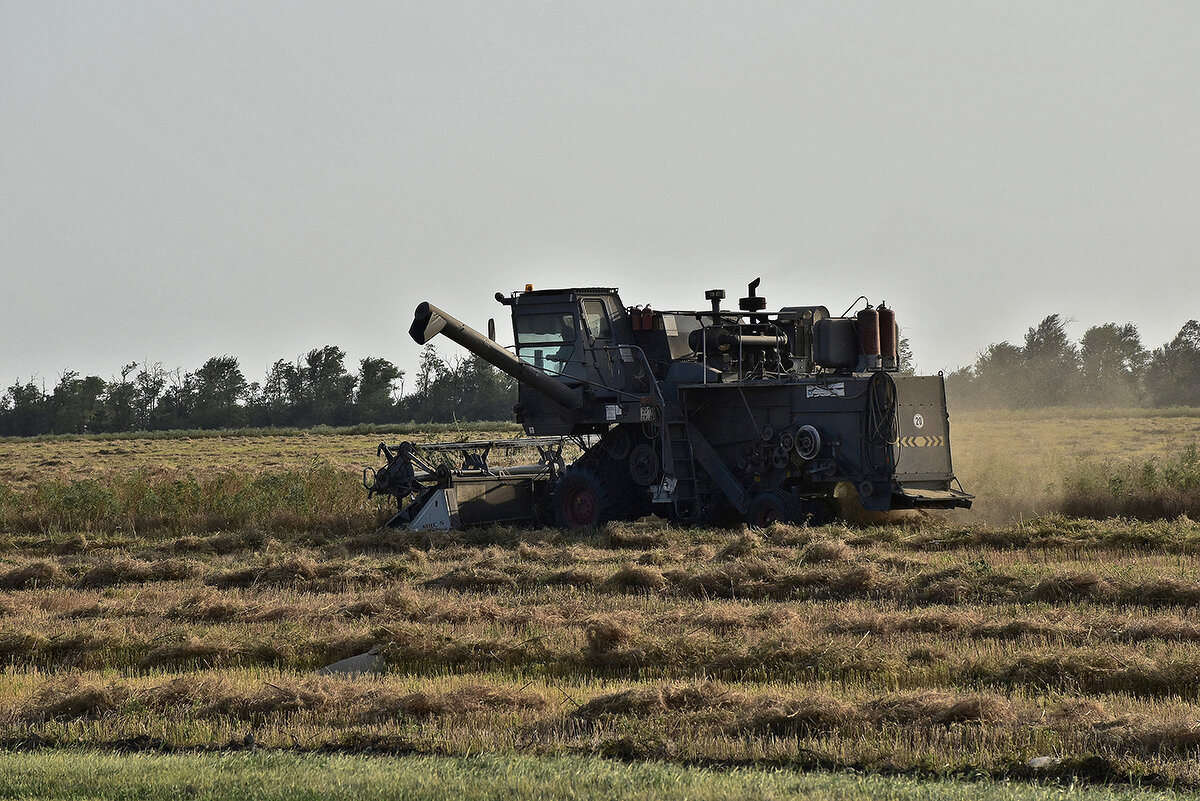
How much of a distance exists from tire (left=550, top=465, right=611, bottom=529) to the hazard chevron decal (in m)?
4.33

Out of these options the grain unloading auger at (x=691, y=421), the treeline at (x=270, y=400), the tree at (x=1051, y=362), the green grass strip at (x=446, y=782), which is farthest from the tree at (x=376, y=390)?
the green grass strip at (x=446, y=782)

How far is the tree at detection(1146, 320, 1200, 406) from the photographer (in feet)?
188

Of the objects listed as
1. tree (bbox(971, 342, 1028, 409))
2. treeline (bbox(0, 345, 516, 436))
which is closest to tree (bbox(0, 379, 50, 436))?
treeline (bbox(0, 345, 516, 436))

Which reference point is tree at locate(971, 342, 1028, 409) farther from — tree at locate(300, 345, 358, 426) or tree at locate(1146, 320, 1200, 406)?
tree at locate(300, 345, 358, 426)

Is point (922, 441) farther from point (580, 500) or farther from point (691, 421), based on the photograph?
point (580, 500)

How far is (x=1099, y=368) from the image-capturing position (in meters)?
54.7

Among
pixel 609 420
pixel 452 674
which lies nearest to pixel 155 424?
pixel 609 420

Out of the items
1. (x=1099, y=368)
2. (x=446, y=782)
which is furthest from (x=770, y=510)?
(x=1099, y=368)

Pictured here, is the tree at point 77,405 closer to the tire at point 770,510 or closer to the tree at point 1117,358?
the tree at point 1117,358

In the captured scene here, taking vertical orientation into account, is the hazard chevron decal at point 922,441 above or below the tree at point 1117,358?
below

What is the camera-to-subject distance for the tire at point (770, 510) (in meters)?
16.3

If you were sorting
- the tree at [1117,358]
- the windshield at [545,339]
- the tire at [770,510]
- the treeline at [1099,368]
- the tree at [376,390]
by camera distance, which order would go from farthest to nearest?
the tree at [376,390] → the tree at [1117,358] → the treeline at [1099,368] → the windshield at [545,339] → the tire at [770,510]

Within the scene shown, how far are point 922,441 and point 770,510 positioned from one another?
2.08m

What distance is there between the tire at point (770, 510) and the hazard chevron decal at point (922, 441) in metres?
1.59
